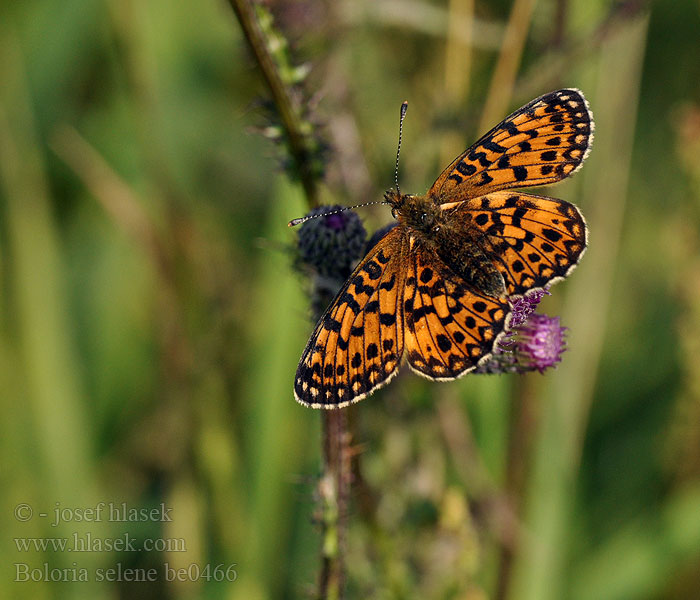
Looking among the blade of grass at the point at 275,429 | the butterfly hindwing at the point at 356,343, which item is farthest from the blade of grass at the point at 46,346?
the butterfly hindwing at the point at 356,343

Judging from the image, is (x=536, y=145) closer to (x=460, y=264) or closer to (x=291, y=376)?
(x=460, y=264)

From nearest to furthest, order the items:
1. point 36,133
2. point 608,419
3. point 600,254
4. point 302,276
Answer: point 302,276 → point 600,254 → point 608,419 → point 36,133

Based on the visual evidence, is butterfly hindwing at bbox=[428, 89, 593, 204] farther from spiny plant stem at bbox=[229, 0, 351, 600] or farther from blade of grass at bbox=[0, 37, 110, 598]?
blade of grass at bbox=[0, 37, 110, 598]

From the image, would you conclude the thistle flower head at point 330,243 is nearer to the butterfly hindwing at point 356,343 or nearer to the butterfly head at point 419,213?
the butterfly hindwing at point 356,343

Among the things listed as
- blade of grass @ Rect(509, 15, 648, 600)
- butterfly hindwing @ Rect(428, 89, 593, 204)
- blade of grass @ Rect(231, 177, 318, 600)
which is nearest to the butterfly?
butterfly hindwing @ Rect(428, 89, 593, 204)

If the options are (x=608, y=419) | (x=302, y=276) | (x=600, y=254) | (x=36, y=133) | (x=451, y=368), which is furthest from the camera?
(x=36, y=133)

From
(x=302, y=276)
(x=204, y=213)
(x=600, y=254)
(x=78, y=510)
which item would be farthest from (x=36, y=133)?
(x=600, y=254)

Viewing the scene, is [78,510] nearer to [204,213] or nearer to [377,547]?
[377,547]
